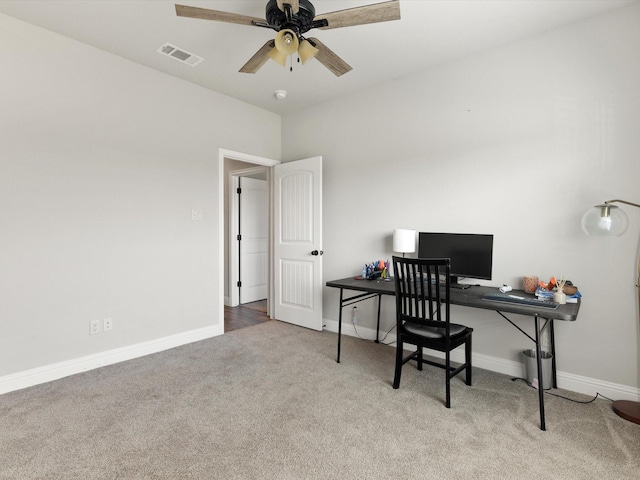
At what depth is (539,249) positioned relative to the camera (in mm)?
2727

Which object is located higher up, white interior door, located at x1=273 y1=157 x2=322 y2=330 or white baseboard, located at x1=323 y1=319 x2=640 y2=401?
white interior door, located at x1=273 y1=157 x2=322 y2=330

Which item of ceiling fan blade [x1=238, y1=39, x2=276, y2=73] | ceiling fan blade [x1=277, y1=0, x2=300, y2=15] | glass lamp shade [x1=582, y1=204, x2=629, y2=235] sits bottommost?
glass lamp shade [x1=582, y1=204, x2=629, y2=235]

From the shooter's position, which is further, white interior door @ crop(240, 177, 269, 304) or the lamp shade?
white interior door @ crop(240, 177, 269, 304)

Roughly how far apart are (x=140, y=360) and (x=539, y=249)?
11.9 ft

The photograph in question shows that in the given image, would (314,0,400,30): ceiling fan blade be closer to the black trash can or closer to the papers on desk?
the papers on desk

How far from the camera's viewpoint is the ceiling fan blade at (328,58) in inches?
86.4

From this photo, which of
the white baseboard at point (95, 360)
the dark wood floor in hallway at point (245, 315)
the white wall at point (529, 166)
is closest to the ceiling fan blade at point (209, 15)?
the white wall at point (529, 166)

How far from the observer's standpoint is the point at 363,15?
6.26ft

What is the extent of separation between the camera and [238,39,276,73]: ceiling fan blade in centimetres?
221

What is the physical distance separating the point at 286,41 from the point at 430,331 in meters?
2.16

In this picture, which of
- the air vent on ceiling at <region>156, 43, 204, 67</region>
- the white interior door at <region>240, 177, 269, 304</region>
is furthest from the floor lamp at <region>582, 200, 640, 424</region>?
the white interior door at <region>240, 177, 269, 304</region>

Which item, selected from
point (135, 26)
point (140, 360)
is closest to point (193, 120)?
point (135, 26)

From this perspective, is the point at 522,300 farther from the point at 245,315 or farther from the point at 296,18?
the point at 245,315

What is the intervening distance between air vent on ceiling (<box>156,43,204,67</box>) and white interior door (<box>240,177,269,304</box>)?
2.33m
